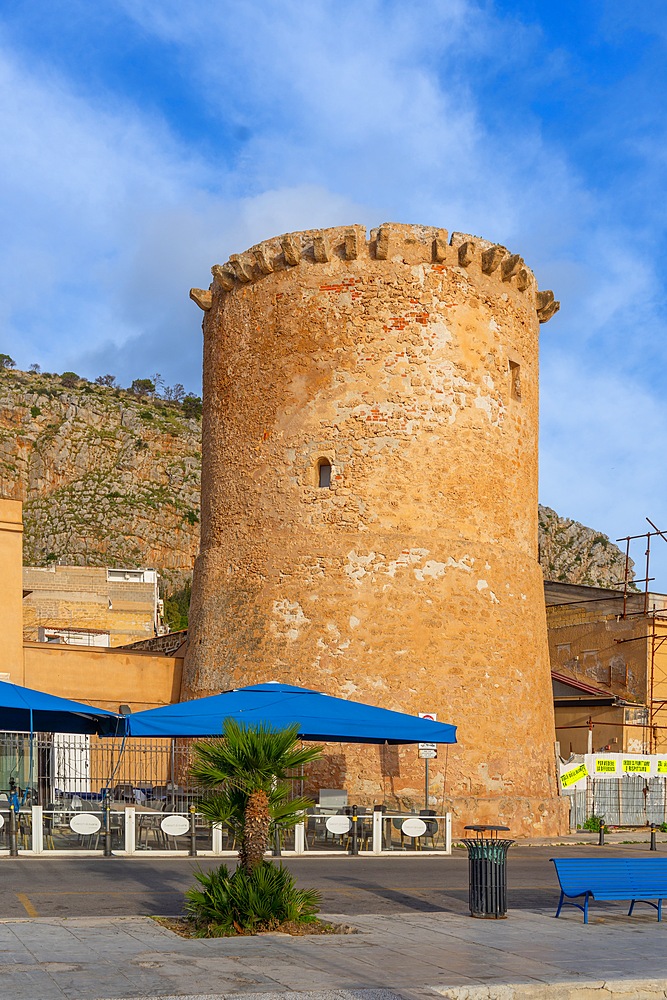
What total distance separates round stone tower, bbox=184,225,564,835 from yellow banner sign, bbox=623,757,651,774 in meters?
3.26

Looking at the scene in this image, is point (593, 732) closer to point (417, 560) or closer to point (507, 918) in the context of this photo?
point (417, 560)

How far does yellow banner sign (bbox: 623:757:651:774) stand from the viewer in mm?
27391

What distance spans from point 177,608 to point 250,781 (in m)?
71.5

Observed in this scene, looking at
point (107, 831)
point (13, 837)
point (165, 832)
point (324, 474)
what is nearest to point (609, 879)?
point (165, 832)

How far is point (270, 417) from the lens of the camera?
24562 millimetres

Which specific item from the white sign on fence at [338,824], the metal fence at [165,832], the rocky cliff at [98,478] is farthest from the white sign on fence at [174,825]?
the rocky cliff at [98,478]

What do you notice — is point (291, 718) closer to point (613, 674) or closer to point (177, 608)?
point (613, 674)

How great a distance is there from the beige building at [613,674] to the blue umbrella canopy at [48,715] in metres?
15.4

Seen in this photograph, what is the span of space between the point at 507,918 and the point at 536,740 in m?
12.7

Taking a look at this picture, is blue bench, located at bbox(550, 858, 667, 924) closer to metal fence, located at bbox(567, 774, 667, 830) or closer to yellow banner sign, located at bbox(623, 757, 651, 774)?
metal fence, located at bbox(567, 774, 667, 830)

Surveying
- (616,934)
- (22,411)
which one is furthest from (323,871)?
(22,411)

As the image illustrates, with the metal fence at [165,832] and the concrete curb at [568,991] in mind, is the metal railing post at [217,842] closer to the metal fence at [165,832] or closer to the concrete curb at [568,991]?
the metal fence at [165,832]

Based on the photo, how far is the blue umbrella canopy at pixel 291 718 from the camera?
59.0 feet

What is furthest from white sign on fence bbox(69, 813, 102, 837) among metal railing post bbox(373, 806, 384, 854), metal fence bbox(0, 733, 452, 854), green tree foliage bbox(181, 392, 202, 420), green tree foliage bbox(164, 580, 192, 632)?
green tree foliage bbox(181, 392, 202, 420)
